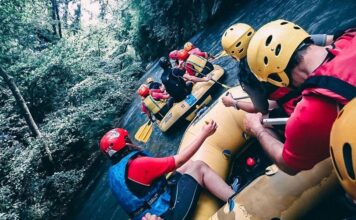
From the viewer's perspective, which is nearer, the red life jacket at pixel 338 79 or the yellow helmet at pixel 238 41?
the red life jacket at pixel 338 79

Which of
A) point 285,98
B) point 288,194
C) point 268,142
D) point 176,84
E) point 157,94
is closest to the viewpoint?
point 268,142

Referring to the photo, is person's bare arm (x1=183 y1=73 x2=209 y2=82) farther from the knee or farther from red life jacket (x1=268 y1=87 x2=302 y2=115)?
red life jacket (x1=268 y1=87 x2=302 y2=115)

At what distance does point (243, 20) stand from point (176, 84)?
5224mm

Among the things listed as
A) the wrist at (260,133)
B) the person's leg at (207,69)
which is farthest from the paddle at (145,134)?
the wrist at (260,133)

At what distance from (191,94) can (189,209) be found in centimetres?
474

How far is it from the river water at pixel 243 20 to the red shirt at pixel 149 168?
4197 mm

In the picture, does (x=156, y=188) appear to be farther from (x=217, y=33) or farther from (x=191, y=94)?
(x=217, y=33)

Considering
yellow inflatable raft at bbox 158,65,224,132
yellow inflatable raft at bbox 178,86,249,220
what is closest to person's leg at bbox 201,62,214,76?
yellow inflatable raft at bbox 158,65,224,132

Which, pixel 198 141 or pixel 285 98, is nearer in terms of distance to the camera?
pixel 285 98

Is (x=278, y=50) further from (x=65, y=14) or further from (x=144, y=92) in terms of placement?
(x=65, y=14)

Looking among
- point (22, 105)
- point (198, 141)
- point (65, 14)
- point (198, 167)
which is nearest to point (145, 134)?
point (22, 105)

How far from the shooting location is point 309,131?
1783 millimetres

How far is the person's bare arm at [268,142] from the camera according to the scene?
223 cm

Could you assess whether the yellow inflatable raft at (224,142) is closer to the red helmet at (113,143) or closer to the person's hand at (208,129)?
the person's hand at (208,129)
